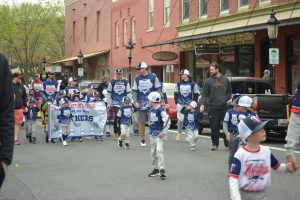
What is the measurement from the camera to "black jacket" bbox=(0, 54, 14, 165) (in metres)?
4.43

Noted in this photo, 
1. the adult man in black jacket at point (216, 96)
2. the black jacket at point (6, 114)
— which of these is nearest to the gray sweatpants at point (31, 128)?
the adult man in black jacket at point (216, 96)

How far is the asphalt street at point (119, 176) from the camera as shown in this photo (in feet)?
29.3

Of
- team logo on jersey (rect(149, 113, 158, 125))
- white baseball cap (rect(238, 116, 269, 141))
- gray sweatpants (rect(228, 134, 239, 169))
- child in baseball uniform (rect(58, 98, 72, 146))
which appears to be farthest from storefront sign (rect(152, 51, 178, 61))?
white baseball cap (rect(238, 116, 269, 141))

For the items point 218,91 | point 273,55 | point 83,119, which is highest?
point 273,55

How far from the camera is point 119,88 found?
16.2 m

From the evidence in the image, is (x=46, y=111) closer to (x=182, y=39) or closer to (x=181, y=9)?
(x=182, y=39)

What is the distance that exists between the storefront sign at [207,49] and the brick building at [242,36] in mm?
403

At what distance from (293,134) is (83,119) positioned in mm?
12181

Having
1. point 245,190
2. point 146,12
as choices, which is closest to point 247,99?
point 245,190

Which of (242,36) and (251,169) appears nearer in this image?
(251,169)

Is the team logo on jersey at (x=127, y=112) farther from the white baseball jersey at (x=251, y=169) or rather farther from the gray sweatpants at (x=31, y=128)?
the white baseball jersey at (x=251, y=169)

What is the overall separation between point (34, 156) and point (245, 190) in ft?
28.5

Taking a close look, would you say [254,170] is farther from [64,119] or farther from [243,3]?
[243,3]

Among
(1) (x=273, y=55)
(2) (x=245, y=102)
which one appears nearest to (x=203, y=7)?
(1) (x=273, y=55)
